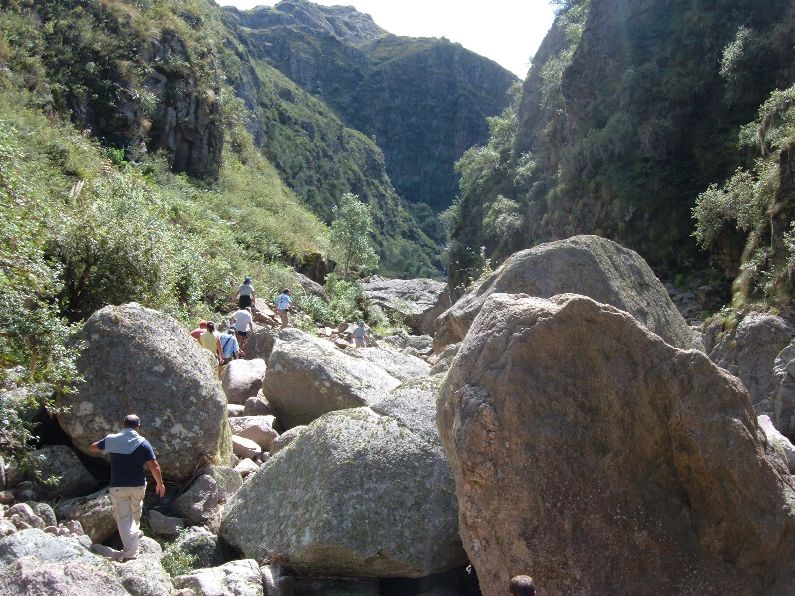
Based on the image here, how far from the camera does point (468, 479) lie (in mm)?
4918

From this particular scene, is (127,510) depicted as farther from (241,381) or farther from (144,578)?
(241,381)

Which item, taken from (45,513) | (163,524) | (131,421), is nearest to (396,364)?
(163,524)

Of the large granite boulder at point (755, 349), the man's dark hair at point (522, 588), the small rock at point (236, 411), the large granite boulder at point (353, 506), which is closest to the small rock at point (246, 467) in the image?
the large granite boulder at point (353, 506)

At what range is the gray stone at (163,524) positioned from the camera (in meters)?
6.71

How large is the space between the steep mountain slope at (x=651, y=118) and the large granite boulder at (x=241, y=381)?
60.3 ft

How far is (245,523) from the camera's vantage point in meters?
6.36

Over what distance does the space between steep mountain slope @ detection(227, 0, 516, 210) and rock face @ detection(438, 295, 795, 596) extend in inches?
5527

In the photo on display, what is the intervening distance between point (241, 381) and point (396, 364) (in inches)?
109

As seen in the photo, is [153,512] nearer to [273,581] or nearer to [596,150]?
[273,581]

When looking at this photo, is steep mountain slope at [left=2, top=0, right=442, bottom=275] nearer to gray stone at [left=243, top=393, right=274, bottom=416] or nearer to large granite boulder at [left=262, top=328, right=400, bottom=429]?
gray stone at [left=243, top=393, right=274, bottom=416]

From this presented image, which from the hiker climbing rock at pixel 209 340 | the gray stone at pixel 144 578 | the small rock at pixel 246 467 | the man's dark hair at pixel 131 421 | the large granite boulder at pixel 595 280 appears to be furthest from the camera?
the hiker climbing rock at pixel 209 340

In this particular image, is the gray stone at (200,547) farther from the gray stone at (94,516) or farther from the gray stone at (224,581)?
the gray stone at (224,581)

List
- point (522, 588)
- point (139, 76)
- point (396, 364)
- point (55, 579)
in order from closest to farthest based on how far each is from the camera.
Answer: point (55, 579)
point (522, 588)
point (396, 364)
point (139, 76)

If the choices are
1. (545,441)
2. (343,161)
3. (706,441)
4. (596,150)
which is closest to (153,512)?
(545,441)
